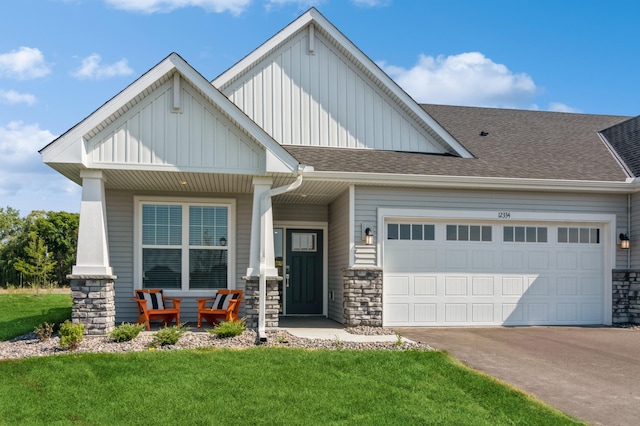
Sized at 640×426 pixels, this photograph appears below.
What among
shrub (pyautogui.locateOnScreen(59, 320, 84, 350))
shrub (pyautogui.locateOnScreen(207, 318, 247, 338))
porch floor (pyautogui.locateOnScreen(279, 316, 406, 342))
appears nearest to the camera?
shrub (pyautogui.locateOnScreen(59, 320, 84, 350))

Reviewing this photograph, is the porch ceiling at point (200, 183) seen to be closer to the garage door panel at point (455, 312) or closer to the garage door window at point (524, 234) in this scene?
the garage door panel at point (455, 312)

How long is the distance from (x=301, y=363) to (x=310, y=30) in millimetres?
7992

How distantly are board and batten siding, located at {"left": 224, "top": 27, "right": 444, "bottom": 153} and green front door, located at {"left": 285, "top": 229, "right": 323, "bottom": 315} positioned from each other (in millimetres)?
2701

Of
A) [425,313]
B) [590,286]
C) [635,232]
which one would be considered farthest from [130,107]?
[635,232]

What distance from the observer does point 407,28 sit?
499 inches

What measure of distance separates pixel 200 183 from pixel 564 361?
7029 millimetres

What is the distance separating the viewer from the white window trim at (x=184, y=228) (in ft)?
38.7

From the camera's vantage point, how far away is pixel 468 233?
1209cm

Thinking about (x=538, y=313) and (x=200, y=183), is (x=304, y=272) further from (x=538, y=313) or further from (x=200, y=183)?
(x=538, y=313)

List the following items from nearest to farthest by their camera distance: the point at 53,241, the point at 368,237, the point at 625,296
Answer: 1. the point at 368,237
2. the point at 625,296
3. the point at 53,241

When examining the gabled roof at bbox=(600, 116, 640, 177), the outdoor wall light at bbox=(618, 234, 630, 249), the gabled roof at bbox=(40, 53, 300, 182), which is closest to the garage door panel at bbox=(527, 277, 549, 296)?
the outdoor wall light at bbox=(618, 234, 630, 249)

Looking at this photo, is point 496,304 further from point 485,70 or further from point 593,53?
point 485,70

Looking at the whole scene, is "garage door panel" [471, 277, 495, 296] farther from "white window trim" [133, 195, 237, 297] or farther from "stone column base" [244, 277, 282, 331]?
"white window trim" [133, 195, 237, 297]

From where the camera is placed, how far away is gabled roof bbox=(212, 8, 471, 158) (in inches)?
493
